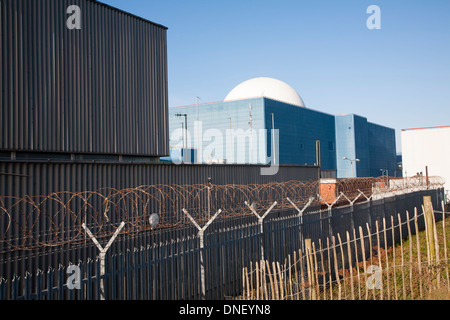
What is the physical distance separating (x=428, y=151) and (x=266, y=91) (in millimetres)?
25209

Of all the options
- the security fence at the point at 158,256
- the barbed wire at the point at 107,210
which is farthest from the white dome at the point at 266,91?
the security fence at the point at 158,256

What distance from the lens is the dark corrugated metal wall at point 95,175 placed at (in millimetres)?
9586

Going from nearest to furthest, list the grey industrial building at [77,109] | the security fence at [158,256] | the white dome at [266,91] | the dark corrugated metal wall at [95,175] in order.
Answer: the security fence at [158,256], the dark corrugated metal wall at [95,175], the grey industrial building at [77,109], the white dome at [266,91]

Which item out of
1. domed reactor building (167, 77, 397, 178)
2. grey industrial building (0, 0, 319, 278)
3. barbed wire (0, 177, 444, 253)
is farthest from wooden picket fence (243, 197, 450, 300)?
domed reactor building (167, 77, 397, 178)

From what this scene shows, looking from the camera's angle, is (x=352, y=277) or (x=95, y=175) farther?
(x=95, y=175)

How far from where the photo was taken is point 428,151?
150 feet

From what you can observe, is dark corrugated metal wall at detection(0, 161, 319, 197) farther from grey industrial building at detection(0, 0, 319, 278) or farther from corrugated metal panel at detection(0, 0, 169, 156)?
corrugated metal panel at detection(0, 0, 169, 156)

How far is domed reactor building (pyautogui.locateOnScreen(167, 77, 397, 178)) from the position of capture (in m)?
54.7

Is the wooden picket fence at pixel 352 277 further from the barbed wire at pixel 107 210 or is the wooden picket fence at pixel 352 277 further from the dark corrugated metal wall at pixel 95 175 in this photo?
the dark corrugated metal wall at pixel 95 175

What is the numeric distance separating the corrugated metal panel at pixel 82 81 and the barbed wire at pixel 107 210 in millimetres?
2298

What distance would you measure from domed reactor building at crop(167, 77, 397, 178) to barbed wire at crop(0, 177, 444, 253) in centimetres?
3145

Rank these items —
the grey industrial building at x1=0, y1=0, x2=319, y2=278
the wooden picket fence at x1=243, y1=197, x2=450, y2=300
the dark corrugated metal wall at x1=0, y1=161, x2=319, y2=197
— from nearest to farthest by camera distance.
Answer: the wooden picket fence at x1=243, y1=197, x2=450, y2=300 < the dark corrugated metal wall at x1=0, y1=161, x2=319, y2=197 < the grey industrial building at x1=0, y1=0, x2=319, y2=278

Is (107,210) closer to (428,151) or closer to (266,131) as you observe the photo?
(428,151)

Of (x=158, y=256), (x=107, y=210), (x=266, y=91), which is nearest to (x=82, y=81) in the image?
(x=107, y=210)
